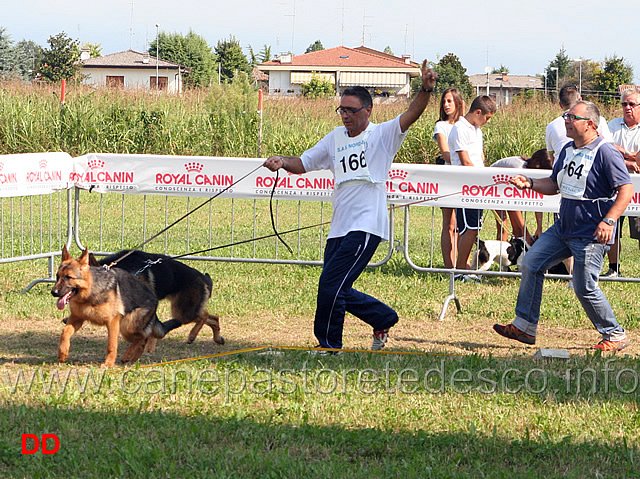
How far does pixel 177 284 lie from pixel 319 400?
2.25 metres

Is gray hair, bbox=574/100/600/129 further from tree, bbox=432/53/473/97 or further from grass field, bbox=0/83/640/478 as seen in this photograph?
tree, bbox=432/53/473/97

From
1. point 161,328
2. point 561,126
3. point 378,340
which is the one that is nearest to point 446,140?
point 561,126

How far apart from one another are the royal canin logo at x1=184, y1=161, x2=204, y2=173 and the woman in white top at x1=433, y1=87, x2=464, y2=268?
2.89 metres

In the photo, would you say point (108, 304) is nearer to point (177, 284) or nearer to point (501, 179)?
point (177, 284)

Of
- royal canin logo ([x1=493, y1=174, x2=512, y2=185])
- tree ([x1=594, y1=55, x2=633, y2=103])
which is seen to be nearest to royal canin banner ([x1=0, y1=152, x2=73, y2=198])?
royal canin logo ([x1=493, y1=174, x2=512, y2=185])

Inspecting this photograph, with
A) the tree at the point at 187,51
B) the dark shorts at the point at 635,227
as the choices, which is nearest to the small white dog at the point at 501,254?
the dark shorts at the point at 635,227

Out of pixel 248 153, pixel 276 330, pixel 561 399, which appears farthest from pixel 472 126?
pixel 248 153

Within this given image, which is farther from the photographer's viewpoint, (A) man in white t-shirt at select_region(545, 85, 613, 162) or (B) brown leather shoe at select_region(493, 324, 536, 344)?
(A) man in white t-shirt at select_region(545, 85, 613, 162)

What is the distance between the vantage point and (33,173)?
28.0 ft

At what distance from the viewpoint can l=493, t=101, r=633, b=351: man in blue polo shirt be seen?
6566mm

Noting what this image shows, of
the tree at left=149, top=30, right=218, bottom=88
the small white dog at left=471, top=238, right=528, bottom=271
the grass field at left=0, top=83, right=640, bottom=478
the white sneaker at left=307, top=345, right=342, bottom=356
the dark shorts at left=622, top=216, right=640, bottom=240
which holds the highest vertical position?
the tree at left=149, top=30, right=218, bottom=88

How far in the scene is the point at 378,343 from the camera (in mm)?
6895

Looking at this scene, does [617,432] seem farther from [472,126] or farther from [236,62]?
[236,62]

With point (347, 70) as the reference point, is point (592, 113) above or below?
below
